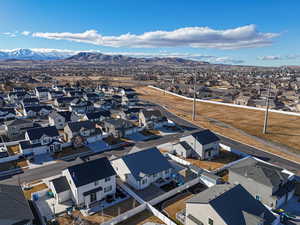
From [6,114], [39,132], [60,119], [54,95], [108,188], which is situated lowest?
[108,188]

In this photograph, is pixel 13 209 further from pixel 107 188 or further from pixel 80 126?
pixel 80 126

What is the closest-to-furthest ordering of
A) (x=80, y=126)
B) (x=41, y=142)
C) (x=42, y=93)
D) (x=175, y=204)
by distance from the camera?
(x=175, y=204)
(x=41, y=142)
(x=80, y=126)
(x=42, y=93)

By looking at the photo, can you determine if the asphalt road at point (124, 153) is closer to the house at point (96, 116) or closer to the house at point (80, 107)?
the house at point (96, 116)

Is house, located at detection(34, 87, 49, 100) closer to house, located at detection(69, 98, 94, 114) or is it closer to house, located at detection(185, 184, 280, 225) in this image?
house, located at detection(69, 98, 94, 114)

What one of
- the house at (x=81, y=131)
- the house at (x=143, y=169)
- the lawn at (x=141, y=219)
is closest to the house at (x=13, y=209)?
the lawn at (x=141, y=219)

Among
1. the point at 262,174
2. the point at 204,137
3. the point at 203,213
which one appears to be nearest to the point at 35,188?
the point at 203,213
